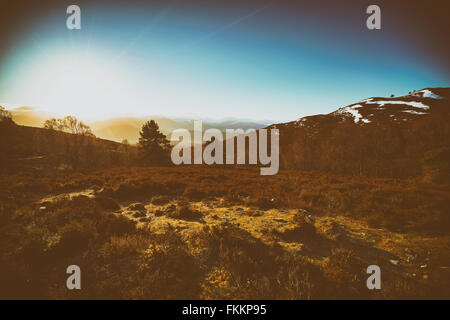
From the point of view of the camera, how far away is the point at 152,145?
2911 centimetres

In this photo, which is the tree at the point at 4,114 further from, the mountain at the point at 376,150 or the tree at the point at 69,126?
the mountain at the point at 376,150

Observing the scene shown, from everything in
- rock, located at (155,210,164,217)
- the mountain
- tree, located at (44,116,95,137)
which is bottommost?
rock, located at (155,210,164,217)

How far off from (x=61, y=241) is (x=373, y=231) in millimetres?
11241

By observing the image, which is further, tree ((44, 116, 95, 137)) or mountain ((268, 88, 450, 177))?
tree ((44, 116, 95, 137))

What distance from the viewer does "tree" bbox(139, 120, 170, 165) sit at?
94.9 ft

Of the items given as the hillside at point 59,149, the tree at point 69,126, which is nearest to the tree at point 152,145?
the hillside at point 59,149

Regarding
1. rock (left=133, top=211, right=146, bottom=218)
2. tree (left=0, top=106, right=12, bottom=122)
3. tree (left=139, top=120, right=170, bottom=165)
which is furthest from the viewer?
tree (left=139, top=120, right=170, bottom=165)

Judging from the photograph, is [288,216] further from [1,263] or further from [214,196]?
[1,263]

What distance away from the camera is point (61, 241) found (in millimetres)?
4883

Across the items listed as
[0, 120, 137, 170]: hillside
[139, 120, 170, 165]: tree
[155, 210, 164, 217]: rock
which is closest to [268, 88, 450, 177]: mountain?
[139, 120, 170, 165]: tree

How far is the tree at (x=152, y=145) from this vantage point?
2894 centimetres

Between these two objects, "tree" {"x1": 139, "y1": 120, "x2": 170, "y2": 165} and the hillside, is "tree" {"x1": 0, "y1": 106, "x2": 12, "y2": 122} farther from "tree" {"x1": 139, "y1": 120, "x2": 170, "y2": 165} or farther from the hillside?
"tree" {"x1": 139, "y1": 120, "x2": 170, "y2": 165}

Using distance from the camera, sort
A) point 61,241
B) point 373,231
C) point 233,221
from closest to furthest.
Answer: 1. point 61,241
2. point 373,231
3. point 233,221
